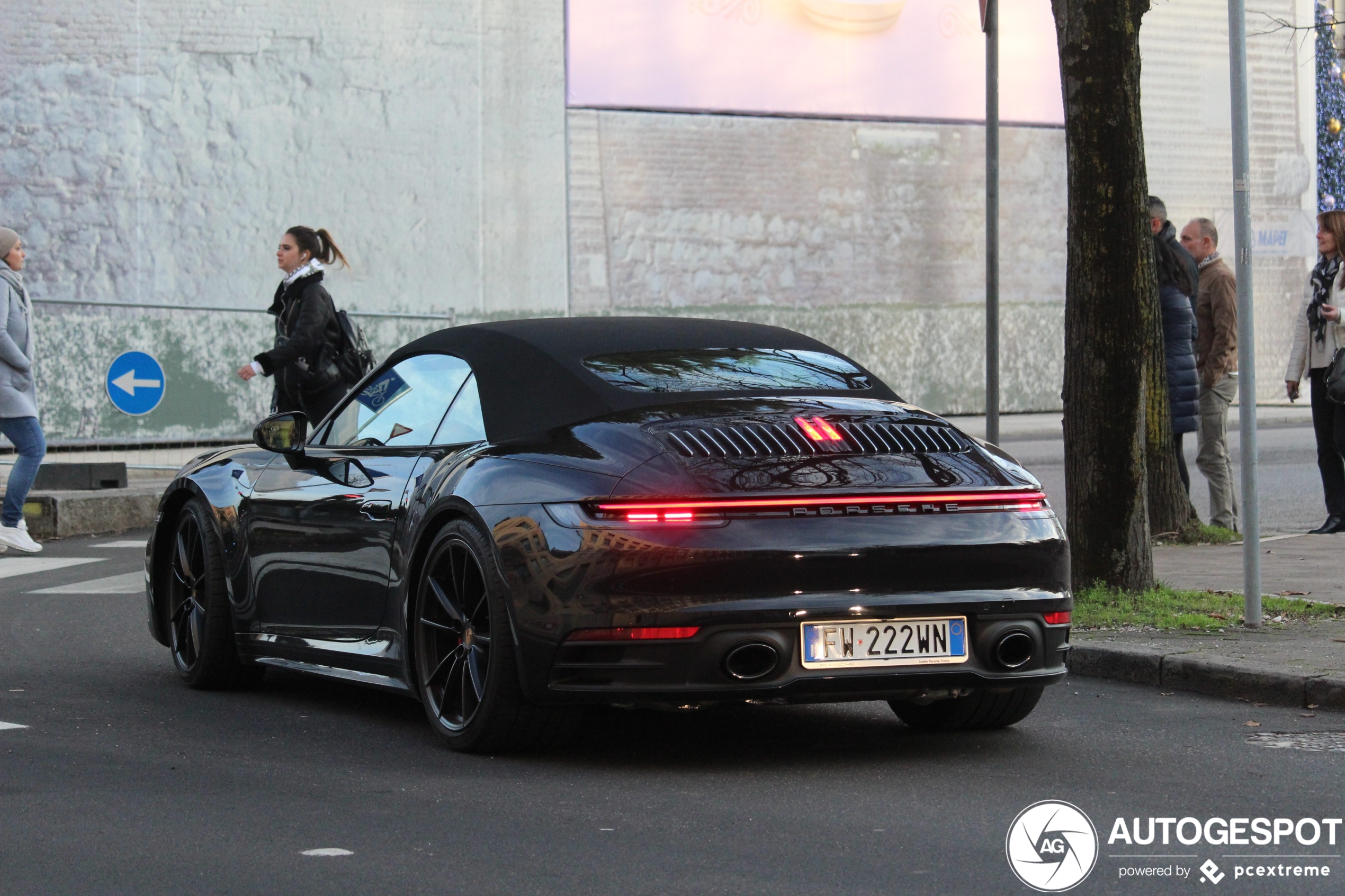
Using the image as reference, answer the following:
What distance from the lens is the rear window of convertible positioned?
5828 millimetres

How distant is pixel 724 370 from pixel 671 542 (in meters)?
1.07

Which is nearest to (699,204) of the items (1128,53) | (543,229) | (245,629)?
(543,229)

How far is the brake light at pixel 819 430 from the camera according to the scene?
539 cm

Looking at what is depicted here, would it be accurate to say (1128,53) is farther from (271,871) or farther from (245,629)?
(271,871)

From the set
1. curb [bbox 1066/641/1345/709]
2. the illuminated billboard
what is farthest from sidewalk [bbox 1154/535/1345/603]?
the illuminated billboard

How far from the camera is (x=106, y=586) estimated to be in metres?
10.5

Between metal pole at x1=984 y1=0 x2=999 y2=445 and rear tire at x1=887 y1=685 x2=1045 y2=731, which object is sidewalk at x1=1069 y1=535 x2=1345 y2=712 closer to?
rear tire at x1=887 y1=685 x2=1045 y2=731

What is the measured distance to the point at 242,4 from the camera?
910 inches

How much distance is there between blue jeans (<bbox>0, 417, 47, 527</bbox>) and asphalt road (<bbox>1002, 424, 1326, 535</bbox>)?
6602 millimetres

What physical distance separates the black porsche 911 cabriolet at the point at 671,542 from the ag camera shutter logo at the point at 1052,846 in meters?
0.63

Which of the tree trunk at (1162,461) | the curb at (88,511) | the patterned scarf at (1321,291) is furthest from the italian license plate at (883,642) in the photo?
the curb at (88,511)

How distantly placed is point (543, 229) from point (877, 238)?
16.1 feet

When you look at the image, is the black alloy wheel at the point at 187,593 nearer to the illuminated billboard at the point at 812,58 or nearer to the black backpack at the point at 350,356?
the black backpack at the point at 350,356

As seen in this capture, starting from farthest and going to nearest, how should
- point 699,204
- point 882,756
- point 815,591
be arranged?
1. point 699,204
2. point 882,756
3. point 815,591
